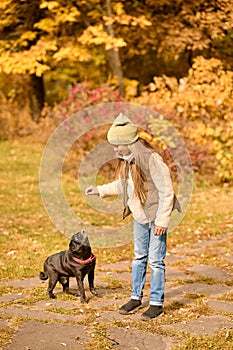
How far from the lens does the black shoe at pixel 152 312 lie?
5.14 meters

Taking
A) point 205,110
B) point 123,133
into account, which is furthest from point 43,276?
point 205,110

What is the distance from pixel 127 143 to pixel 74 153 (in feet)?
27.5

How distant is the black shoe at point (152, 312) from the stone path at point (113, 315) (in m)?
0.05

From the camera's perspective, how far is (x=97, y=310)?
5426mm

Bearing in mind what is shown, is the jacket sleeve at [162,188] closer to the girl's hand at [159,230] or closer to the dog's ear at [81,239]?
the girl's hand at [159,230]

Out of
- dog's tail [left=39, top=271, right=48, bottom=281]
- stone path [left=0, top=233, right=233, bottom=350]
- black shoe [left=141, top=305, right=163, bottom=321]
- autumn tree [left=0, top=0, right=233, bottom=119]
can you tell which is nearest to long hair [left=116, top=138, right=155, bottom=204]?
black shoe [left=141, top=305, right=163, bottom=321]

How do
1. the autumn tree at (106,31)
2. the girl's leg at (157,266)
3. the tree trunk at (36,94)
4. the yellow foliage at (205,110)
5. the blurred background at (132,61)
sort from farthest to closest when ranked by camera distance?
the tree trunk at (36,94) → the autumn tree at (106,31) → the blurred background at (132,61) → the yellow foliage at (205,110) → the girl's leg at (157,266)

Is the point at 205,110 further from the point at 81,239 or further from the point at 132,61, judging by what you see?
the point at 132,61

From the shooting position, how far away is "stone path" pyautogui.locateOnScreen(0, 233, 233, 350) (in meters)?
4.64

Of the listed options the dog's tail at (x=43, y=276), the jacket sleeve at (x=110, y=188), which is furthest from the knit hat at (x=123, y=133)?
the dog's tail at (x=43, y=276)

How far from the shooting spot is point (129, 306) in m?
5.36

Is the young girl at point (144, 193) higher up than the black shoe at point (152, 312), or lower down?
higher up

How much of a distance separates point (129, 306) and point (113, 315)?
0.51 ft

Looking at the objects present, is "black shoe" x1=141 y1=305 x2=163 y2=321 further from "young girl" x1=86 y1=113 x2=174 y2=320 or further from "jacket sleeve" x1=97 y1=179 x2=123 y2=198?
"jacket sleeve" x1=97 y1=179 x2=123 y2=198
